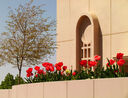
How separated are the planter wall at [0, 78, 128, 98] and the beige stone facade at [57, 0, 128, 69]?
485cm

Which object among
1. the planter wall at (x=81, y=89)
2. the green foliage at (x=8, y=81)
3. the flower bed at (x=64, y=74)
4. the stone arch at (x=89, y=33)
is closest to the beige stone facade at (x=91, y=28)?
the stone arch at (x=89, y=33)

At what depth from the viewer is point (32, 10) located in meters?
22.0

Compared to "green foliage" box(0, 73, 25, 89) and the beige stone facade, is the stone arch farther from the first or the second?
"green foliage" box(0, 73, 25, 89)

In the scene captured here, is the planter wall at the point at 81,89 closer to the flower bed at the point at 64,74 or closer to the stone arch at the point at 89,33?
the flower bed at the point at 64,74

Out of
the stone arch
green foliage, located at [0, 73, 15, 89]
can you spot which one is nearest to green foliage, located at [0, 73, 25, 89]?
green foliage, located at [0, 73, 15, 89]

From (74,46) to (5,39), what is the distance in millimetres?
7961

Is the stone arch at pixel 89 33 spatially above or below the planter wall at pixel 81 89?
above

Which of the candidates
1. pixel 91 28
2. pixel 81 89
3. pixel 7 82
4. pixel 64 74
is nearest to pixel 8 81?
pixel 7 82

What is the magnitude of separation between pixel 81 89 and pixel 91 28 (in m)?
6.71

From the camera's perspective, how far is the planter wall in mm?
8080

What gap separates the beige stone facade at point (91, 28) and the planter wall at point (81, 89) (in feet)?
15.9

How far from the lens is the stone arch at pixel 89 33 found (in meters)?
15.1

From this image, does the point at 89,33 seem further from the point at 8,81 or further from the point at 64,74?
the point at 8,81

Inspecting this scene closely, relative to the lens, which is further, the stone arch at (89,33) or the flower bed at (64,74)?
the stone arch at (89,33)
